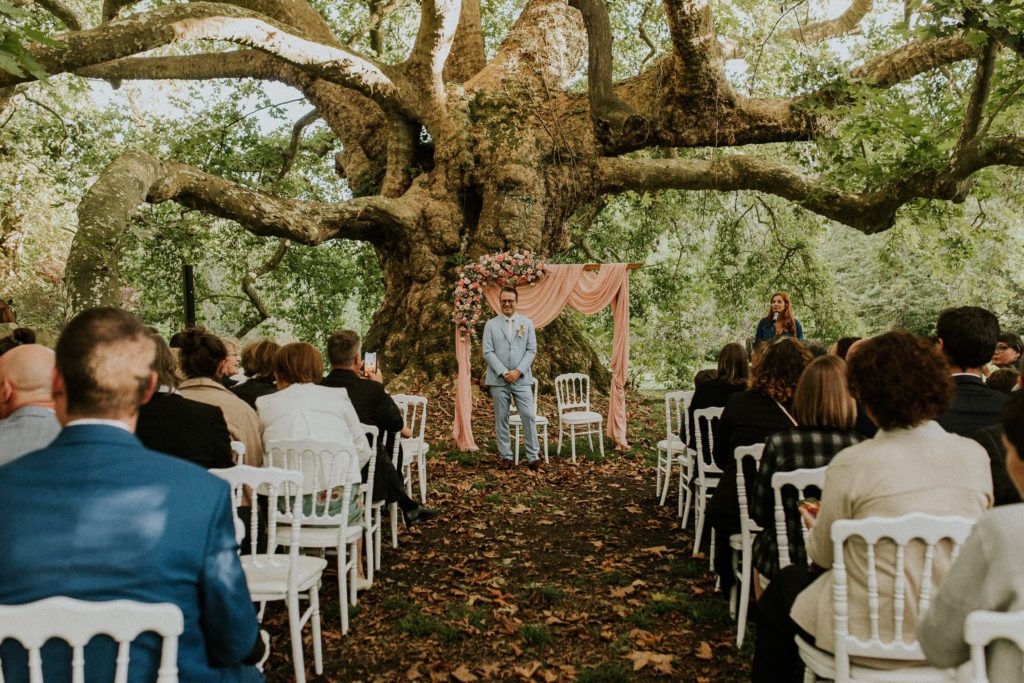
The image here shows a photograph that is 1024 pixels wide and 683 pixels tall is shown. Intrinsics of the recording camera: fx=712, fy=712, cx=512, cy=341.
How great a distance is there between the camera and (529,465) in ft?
26.7

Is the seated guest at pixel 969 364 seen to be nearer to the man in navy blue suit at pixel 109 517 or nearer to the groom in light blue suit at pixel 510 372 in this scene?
the man in navy blue suit at pixel 109 517

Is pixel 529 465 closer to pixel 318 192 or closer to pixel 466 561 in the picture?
pixel 466 561

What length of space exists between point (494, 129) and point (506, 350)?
5173mm

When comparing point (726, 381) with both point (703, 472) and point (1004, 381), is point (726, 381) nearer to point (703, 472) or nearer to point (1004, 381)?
point (703, 472)

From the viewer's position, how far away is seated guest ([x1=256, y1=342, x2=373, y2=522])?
13.4ft

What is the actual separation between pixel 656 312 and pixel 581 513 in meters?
9.57

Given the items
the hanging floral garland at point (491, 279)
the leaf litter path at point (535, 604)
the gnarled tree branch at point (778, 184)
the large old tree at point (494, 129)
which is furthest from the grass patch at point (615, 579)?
the gnarled tree branch at point (778, 184)

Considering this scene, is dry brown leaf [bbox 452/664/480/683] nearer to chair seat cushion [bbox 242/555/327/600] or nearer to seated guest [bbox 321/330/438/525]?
chair seat cushion [bbox 242/555/327/600]

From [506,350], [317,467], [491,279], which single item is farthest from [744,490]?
[491,279]

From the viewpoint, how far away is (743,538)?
3643 millimetres

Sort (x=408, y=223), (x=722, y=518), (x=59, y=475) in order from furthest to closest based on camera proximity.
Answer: (x=408, y=223) → (x=722, y=518) → (x=59, y=475)

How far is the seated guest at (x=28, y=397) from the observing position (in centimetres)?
250

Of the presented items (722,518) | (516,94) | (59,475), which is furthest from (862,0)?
(59,475)

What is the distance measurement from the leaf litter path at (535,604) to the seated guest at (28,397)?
1778 mm
